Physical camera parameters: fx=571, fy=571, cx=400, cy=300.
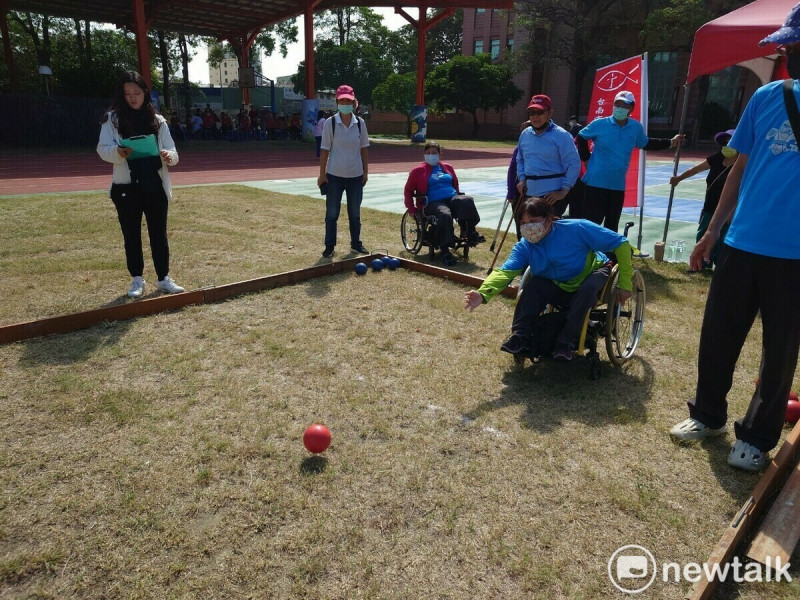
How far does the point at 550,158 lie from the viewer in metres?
5.93

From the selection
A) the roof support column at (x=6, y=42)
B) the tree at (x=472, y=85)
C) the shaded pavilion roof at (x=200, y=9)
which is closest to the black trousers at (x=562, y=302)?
the shaded pavilion roof at (x=200, y=9)

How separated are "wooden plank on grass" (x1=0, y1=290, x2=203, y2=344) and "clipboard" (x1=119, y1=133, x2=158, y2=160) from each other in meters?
1.29

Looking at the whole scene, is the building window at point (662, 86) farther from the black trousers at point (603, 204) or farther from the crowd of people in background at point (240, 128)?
the black trousers at point (603, 204)

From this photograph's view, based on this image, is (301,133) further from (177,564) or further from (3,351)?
(177,564)

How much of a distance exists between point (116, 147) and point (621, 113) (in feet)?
17.1

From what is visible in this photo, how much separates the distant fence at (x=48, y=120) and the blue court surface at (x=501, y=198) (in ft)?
40.9

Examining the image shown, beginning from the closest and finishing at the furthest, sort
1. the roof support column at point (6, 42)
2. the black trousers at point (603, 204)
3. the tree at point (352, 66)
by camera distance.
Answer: the black trousers at point (603, 204), the roof support column at point (6, 42), the tree at point (352, 66)

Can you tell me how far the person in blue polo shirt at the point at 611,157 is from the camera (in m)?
6.44

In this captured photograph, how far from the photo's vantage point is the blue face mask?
641cm

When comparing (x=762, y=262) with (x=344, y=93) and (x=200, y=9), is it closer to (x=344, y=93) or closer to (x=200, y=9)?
(x=344, y=93)

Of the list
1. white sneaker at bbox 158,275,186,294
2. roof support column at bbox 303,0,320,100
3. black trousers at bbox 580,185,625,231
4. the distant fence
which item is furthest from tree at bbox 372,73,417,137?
white sneaker at bbox 158,275,186,294

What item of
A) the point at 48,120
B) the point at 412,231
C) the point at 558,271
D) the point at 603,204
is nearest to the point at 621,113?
the point at 603,204

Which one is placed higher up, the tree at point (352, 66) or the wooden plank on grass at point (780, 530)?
the tree at point (352, 66)

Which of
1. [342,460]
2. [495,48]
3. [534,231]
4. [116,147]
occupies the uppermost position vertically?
[495,48]
